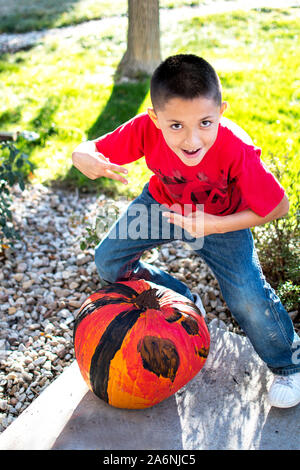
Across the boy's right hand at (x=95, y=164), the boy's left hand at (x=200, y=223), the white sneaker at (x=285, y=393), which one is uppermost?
the boy's right hand at (x=95, y=164)

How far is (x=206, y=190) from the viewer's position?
237 cm

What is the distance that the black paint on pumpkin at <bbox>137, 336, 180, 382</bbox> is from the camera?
2094 millimetres

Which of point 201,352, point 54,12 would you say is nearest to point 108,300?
point 201,352

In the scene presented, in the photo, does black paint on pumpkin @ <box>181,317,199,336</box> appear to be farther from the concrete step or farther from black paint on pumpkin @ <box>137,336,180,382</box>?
the concrete step

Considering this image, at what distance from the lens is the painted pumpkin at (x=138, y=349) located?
6.87 feet

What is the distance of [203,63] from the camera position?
2014 mm

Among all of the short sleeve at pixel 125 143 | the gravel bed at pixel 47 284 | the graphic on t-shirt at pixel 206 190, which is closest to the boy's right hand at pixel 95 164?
the short sleeve at pixel 125 143

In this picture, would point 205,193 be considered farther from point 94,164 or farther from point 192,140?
point 94,164

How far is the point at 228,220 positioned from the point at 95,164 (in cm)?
73

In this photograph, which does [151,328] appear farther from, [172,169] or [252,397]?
[172,169]

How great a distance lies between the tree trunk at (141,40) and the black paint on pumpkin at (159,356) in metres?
5.25

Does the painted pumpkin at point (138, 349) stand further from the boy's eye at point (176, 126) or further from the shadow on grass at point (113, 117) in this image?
the shadow on grass at point (113, 117)

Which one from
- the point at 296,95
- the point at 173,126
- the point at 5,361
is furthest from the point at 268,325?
the point at 296,95
